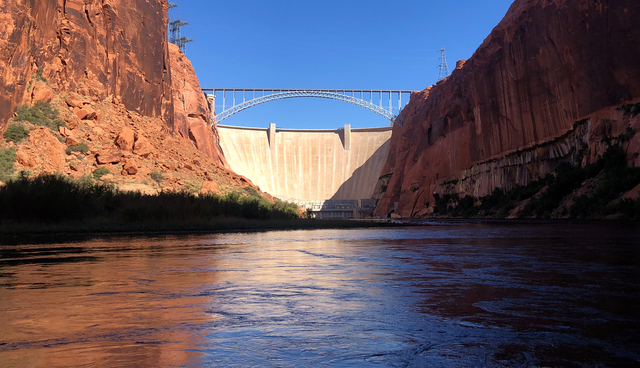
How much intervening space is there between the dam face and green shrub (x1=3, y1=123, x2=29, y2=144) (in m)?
82.8

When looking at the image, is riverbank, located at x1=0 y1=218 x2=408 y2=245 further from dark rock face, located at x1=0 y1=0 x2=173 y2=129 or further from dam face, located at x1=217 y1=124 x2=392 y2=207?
dam face, located at x1=217 y1=124 x2=392 y2=207

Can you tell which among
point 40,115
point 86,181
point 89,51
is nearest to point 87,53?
point 89,51

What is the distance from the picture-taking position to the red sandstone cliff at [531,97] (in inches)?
1475

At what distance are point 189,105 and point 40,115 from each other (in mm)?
42840

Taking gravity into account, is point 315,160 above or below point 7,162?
above

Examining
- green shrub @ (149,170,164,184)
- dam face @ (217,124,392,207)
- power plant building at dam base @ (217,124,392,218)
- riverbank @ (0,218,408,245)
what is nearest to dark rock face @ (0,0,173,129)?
green shrub @ (149,170,164,184)

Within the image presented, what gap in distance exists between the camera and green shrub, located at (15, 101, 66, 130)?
3472 centimetres

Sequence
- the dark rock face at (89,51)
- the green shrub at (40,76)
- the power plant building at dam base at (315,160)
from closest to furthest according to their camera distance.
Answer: the dark rock face at (89,51) < the green shrub at (40,76) < the power plant building at dam base at (315,160)

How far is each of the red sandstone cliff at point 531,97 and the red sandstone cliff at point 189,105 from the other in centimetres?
3230

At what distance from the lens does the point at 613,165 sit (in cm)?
3331

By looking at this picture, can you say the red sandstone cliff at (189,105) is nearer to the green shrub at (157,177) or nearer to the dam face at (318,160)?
the green shrub at (157,177)

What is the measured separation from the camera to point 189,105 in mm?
78125

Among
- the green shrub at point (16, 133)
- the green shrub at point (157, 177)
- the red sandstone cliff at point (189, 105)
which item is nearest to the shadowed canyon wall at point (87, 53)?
the green shrub at point (16, 133)

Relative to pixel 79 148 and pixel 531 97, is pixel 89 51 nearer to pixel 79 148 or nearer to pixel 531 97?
pixel 79 148
